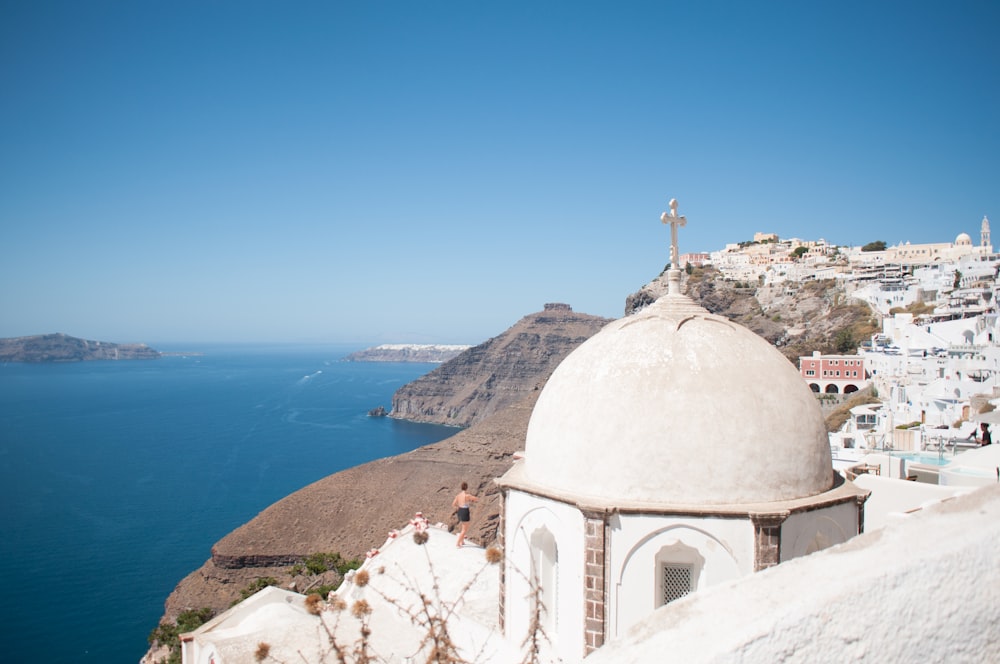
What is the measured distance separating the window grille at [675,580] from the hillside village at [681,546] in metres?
0.01

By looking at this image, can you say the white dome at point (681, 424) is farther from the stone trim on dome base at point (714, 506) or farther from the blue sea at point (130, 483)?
the blue sea at point (130, 483)

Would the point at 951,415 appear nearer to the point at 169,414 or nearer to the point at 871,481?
the point at 871,481

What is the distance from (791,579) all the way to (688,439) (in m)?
4.07

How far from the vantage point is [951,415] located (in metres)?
22.9

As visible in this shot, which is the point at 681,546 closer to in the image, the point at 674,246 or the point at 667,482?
the point at 667,482

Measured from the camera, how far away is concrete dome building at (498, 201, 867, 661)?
5992mm

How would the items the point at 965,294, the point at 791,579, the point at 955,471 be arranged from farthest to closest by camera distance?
the point at 965,294 → the point at 955,471 → the point at 791,579

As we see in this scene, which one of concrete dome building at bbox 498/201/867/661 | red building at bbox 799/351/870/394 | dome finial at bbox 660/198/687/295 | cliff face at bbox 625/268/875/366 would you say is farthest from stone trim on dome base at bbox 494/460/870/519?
cliff face at bbox 625/268/875/366

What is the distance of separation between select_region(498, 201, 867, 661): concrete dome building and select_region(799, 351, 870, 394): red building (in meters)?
39.4

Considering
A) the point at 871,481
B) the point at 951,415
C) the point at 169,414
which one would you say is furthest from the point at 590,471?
the point at 169,414

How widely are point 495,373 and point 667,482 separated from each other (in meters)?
102

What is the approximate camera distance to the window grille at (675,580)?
6203 mm

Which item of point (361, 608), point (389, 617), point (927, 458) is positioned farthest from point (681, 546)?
point (927, 458)

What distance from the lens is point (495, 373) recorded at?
108 m
